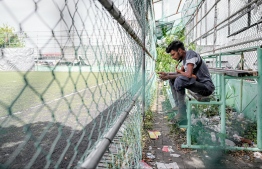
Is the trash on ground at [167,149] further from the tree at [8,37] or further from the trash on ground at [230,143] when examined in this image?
the tree at [8,37]

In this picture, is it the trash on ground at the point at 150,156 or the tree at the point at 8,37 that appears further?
the trash on ground at the point at 150,156

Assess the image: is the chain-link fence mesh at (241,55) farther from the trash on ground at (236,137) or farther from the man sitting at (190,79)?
the man sitting at (190,79)

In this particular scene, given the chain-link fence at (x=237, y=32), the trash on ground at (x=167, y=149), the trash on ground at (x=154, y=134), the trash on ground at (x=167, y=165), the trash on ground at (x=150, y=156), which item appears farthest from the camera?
the chain-link fence at (x=237, y=32)

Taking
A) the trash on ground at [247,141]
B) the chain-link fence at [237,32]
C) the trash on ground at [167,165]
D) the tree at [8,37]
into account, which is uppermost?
the chain-link fence at [237,32]

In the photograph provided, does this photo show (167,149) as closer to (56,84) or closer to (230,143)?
(230,143)

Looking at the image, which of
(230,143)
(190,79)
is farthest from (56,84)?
(230,143)

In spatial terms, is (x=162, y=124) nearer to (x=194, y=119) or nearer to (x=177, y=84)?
(x=194, y=119)

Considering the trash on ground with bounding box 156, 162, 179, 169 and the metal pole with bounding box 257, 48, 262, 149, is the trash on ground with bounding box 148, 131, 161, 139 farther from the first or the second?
the metal pole with bounding box 257, 48, 262, 149

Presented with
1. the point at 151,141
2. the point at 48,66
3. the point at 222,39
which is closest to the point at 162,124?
the point at 151,141

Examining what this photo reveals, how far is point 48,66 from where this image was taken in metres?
0.67

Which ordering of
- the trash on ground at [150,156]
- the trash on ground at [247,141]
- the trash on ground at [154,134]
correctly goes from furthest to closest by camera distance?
the trash on ground at [154,134] < the trash on ground at [247,141] < the trash on ground at [150,156]

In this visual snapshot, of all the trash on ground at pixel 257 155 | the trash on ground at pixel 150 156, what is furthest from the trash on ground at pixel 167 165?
the trash on ground at pixel 257 155

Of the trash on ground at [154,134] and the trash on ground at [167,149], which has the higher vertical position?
the trash on ground at [154,134]

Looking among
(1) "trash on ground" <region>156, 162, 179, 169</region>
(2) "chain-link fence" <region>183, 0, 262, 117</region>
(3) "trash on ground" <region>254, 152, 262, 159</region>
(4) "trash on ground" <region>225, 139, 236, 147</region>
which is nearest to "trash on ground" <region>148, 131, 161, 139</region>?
(1) "trash on ground" <region>156, 162, 179, 169</region>
